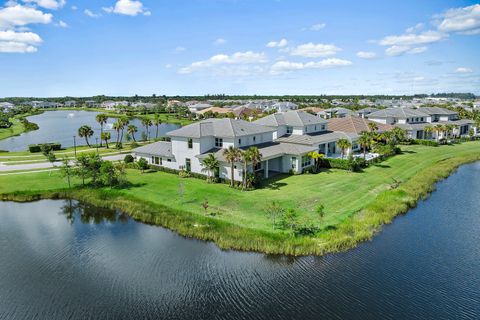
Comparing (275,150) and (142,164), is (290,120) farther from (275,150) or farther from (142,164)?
→ (142,164)

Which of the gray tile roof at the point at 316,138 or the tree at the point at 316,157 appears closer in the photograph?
the tree at the point at 316,157

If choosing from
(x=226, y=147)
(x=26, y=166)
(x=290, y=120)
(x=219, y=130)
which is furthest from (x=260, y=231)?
(x=26, y=166)

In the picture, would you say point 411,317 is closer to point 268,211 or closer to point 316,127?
point 268,211

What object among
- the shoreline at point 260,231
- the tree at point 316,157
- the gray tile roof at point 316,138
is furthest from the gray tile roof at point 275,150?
the shoreline at point 260,231

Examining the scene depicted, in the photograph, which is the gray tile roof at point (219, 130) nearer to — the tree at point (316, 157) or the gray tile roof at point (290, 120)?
the gray tile roof at point (290, 120)

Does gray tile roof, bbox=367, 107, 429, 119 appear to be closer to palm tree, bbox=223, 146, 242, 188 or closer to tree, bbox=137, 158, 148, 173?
palm tree, bbox=223, 146, 242, 188
